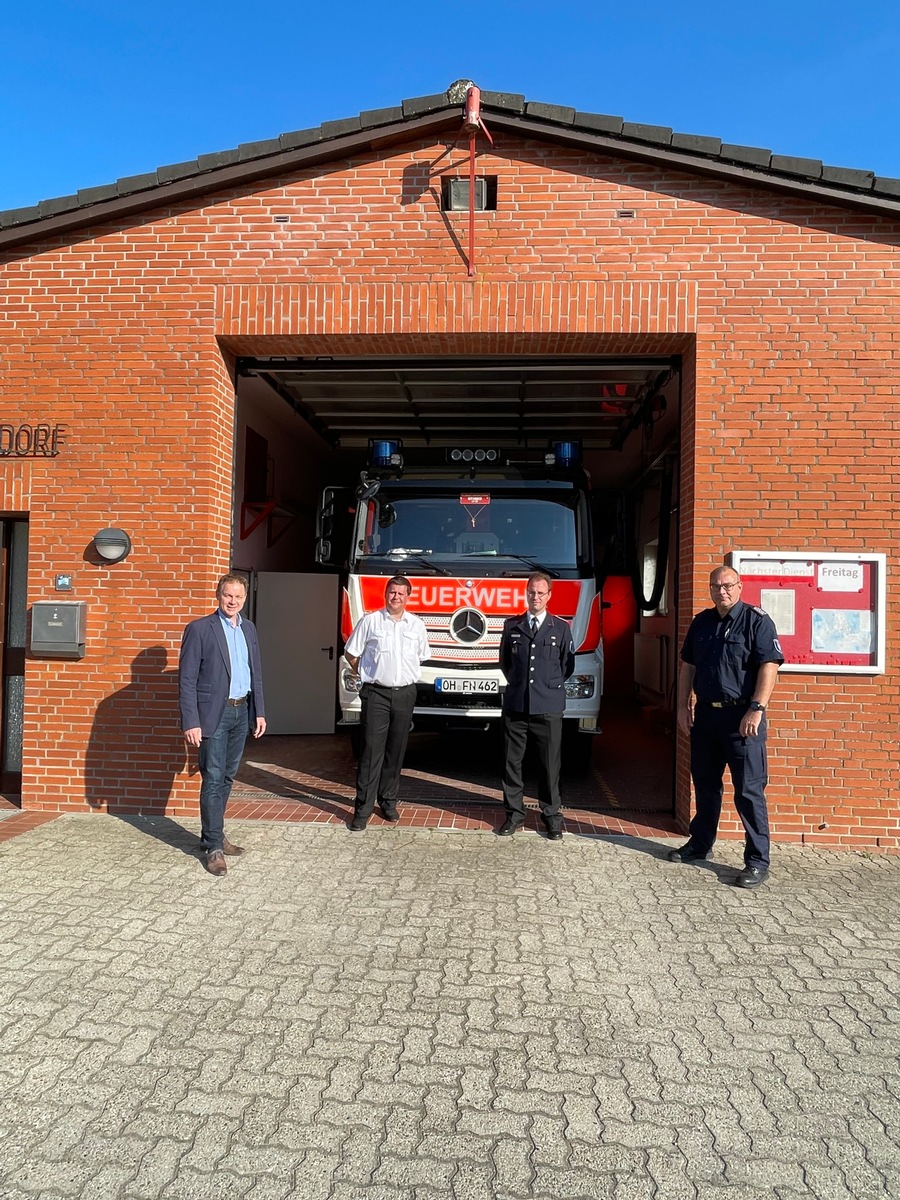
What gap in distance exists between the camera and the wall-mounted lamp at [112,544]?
605 centimetres

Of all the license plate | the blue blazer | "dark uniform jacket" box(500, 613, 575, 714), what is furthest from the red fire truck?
the blue blazer

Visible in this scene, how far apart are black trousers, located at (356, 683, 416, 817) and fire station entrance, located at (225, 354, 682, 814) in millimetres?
951

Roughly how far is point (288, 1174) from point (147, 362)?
567 centimetres

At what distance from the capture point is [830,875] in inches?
195

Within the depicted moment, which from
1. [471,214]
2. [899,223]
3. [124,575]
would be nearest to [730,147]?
[899,223]

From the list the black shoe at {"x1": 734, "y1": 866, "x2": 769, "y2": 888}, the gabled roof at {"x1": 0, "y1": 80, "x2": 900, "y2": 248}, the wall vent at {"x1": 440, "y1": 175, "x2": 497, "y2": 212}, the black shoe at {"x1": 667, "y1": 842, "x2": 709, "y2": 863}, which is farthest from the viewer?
the wall vent at {"x1": 440, "y1": 175, "x2": 497, "y2": 212}

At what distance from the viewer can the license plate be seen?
6.69m

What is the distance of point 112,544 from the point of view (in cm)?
605

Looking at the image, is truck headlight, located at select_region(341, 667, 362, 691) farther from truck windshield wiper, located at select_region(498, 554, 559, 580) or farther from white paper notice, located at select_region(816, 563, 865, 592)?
white paper notice, located at select_region(816, 563, 865, 592)

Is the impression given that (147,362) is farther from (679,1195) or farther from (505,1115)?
(679,1195)

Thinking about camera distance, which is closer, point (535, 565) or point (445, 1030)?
point (445, 1030)

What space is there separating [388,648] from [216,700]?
1.40 metres

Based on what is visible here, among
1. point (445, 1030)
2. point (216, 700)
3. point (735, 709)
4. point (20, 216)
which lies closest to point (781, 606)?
point (735, 709)

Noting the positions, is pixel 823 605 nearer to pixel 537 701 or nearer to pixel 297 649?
pixel 537 701
